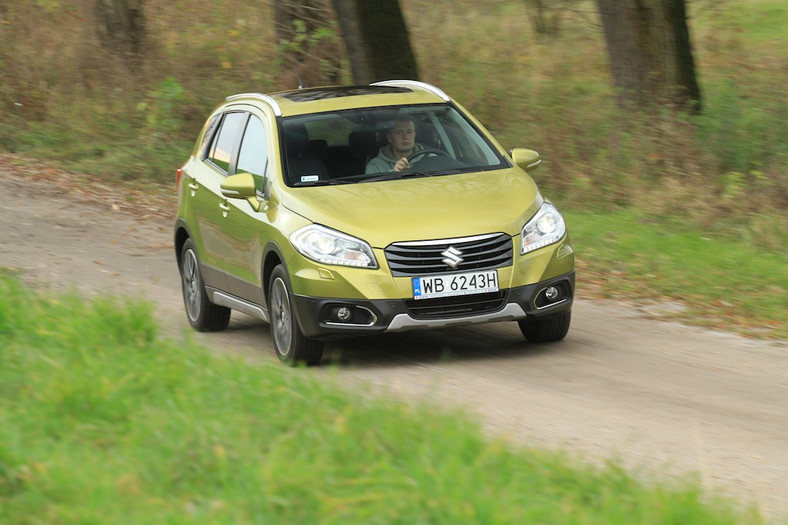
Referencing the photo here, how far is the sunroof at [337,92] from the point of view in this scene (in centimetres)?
1018

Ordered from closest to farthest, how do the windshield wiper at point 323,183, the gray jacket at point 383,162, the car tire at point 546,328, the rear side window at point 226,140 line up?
the windshield wiper at point 323,183, the car tire at point 546,328, the gray jacket at point 383,162, the rear side window at point 226,140

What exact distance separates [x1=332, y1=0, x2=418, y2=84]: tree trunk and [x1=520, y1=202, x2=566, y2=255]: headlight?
7634mm

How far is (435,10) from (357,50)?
6.49 m

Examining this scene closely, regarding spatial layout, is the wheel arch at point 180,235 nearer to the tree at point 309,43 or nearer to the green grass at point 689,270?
the green grass at point 689,270

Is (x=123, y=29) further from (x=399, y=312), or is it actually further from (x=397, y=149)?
(x=399, y=312)

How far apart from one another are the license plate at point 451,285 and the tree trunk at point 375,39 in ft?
26.7

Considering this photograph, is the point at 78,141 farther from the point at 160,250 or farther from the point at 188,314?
the point at 188,314

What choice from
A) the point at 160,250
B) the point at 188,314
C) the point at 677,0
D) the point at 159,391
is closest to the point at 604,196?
the point at 677,0

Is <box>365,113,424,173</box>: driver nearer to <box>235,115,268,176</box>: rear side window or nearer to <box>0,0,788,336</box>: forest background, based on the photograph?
<box>235,115,268,176</box>: rear side window

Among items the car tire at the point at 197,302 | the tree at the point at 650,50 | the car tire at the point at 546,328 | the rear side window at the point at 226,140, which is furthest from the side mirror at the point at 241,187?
the tree at the point at 650,50

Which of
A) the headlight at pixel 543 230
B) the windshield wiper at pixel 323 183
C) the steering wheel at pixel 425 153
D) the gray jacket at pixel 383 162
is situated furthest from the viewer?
the steering wheel at pixel 425 153

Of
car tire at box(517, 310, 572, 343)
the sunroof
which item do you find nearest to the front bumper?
car tire at box(517, 310, 572, 343)

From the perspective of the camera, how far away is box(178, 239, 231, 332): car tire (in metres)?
10.7

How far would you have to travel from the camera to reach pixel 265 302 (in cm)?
→ 927
